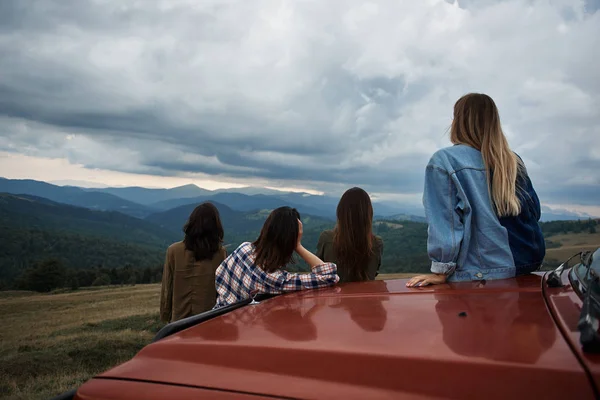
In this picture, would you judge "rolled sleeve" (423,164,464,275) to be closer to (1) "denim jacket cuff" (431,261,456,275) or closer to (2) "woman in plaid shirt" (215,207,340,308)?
(1) "denim jacket cuff" (431,261,456,275)

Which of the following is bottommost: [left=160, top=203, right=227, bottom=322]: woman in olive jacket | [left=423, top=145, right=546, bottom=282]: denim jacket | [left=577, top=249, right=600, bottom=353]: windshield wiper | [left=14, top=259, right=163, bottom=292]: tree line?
[left=14, top=259, right=163, bottom=292]: tree line

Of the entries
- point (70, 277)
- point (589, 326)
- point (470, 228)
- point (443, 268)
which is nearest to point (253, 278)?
point (443, 268)

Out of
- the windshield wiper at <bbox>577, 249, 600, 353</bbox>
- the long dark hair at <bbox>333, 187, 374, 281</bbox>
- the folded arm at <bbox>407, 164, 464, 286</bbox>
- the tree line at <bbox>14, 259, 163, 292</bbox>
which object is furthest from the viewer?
the tree line at <bbox>14, 259, 163, 292</bbox>

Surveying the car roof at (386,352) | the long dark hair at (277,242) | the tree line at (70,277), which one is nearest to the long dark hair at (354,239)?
the long dark hair at (277,242)

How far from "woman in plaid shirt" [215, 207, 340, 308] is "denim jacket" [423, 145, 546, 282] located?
2.93ft

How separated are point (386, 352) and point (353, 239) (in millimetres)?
3040

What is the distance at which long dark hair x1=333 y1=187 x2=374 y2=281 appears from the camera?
4484mm

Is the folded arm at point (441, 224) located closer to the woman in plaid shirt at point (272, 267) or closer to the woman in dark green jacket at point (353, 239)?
the woman in plaid shirt at point (272, 267)

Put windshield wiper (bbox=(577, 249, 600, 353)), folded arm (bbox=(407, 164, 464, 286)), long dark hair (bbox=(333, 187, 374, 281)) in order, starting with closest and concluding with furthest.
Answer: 1. windshield wiper (bbox=(577, 249, 600, 353))
2. folded arm (bbox=(407, 164, 464, 286))
3. long dark hair (bbox=(333, 187, 374, 281))

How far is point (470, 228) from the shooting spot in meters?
2.67

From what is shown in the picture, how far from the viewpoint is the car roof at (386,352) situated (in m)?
1.29

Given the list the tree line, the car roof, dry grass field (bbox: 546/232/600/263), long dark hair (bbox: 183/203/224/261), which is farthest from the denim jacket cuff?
the tree line

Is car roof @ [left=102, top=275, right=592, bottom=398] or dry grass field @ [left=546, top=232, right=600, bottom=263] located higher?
dry grass field @ [left=546, top=232, right=600, bottom=263]

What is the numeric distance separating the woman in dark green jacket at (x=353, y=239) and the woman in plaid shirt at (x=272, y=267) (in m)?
0.99
